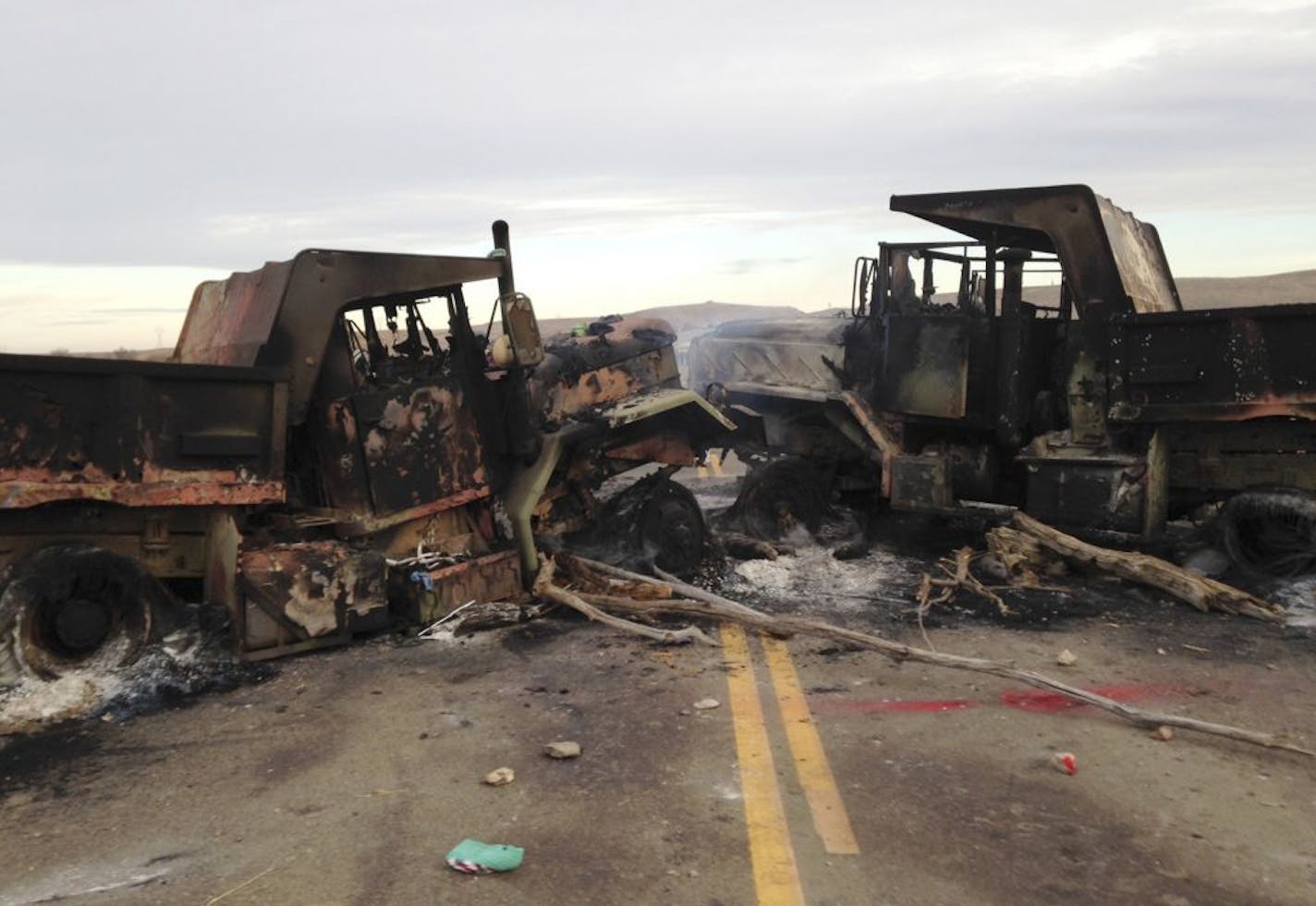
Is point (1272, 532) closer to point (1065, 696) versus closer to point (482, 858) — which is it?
→ point (1065, 696)

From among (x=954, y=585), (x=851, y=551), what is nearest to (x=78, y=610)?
(x=954, y=585)

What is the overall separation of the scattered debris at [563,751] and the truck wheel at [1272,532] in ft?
17.2

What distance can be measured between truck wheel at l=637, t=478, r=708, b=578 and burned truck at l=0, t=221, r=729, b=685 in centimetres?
2

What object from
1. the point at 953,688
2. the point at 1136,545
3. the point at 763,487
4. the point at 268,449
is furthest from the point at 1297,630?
the point at 268,449

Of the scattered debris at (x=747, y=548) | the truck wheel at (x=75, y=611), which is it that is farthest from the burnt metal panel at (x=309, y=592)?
the scattered debris at (x=747, y=548)

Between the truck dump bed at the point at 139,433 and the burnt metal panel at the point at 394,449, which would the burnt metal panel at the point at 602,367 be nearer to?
the burnt metal panel at the point at 394,449

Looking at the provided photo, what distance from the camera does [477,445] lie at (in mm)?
6797

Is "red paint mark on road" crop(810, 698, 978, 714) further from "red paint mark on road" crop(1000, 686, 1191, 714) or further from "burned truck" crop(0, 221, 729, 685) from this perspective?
"burned truck" crop(0, 221, 729, 685)

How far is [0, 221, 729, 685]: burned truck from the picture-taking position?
515 centimetres

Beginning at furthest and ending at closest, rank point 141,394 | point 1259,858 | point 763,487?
point 763,487, point 141,394, point 1259,858

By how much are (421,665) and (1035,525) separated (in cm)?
467

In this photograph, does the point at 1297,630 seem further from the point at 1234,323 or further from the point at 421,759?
the point at 421,759

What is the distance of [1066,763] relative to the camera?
14.2 feet

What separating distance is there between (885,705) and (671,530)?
9.54 ft
